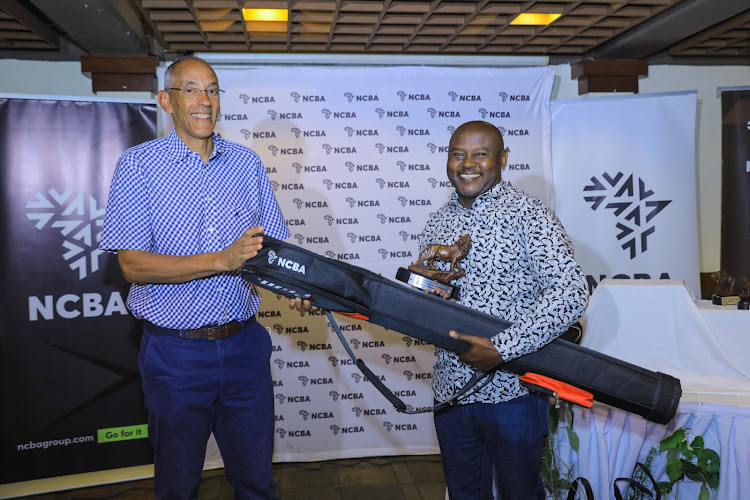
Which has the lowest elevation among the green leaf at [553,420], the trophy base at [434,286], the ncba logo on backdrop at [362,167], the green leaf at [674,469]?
the green leaf at [674,469]

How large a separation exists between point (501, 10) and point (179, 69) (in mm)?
2243

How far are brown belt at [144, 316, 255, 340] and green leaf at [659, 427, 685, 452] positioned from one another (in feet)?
5.43

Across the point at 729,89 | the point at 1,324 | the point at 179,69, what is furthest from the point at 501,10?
the point at 1,324

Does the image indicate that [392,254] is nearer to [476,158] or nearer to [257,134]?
[257,134]

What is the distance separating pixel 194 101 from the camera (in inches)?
77.0

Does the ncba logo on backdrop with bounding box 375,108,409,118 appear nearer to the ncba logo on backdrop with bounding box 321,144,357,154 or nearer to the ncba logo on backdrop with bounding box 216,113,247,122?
the ncba logo on backdrop with bounding box 321,144,357,154

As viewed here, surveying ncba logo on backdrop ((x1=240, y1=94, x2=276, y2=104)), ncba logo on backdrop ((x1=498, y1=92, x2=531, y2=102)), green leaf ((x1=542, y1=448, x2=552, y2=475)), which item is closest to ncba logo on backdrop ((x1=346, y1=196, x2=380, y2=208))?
ncba logo on backdrop ((x1=240, y1=94, x2=276, y2=104))

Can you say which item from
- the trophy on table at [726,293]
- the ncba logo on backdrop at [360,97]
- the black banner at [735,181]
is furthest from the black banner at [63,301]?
the black banner at [735,181]

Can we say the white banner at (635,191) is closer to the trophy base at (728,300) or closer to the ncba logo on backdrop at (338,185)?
the trophy base at (728,300)

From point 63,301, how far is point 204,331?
2007 mm

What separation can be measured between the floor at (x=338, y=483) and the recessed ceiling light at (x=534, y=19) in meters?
2.79

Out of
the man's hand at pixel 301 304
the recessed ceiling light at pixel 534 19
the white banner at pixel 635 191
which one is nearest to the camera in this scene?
the man's hand at pixel 301 304

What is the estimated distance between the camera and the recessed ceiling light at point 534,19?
12.1 feet

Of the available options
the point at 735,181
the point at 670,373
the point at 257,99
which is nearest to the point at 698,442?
the point at 670,373
